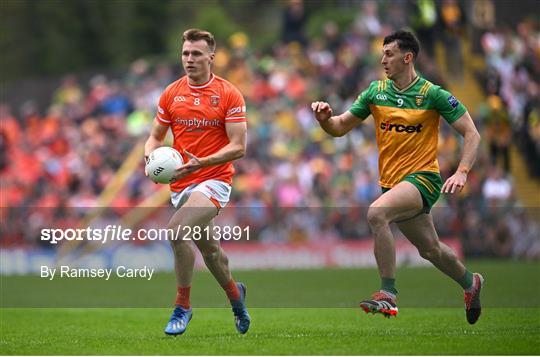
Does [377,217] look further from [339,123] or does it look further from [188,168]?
[188,168]

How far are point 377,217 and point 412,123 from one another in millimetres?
996

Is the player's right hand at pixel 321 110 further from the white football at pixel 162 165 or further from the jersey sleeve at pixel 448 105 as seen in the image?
the white football at pixel 162 165

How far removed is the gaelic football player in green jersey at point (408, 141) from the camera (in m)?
10.6

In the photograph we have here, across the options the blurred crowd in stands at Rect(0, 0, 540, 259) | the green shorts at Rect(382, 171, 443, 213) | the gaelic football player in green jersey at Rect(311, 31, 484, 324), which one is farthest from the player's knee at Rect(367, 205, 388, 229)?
the blurred crowd in stands at Rect(0, 0, 540, 259)

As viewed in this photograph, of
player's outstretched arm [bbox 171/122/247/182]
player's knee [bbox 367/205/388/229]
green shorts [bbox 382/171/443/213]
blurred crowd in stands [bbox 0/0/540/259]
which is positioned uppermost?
blurred crowd in stands [bbox 0/0/540/259]

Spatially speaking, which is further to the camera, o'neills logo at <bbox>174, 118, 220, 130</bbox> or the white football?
o'neills logo at <bbox>174, 118, 220, 130</bbox>

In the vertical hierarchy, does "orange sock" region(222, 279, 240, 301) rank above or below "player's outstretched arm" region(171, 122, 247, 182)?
below

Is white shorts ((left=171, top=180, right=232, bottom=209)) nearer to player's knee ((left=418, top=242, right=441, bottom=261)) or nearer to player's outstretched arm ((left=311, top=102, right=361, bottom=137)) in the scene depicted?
player's outstretched arm ((left=311, top=102, right=361, bottom=137))

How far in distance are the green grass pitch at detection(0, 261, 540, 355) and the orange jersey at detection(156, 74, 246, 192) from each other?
154 centimetres

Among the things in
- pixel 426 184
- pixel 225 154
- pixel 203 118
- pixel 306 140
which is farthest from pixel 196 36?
pixel 306 140

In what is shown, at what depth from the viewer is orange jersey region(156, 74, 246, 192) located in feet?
35.7

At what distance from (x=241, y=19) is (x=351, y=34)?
18333 millimetres

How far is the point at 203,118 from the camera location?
1088 centimetres

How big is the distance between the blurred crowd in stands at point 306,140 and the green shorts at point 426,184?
39.8ft
